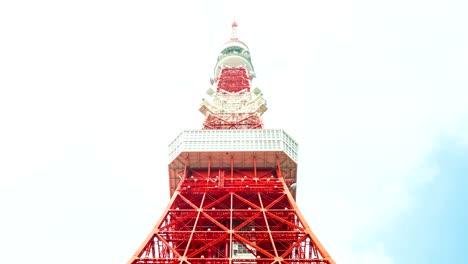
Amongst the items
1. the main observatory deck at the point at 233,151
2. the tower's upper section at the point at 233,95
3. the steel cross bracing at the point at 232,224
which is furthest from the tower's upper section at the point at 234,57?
the steel cross bracing at the point at 232,224

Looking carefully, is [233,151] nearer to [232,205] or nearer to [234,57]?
[232,205]

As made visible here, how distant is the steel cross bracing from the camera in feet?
79.7

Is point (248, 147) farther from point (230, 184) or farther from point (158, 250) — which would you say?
point (158, 250)

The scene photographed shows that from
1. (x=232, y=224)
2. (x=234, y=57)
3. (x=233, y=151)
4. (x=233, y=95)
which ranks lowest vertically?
(x=232, y=224)

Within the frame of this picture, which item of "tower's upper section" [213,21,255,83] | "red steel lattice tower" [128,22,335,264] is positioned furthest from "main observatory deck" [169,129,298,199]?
"tower's upper section" [213,21,255,83]

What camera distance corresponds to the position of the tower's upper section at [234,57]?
53616 millimetres

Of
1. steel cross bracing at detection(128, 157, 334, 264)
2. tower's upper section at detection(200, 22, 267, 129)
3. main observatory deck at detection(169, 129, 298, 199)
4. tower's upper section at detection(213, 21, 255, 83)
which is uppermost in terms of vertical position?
tower's upper section at detection(213, 21, 255, 83)

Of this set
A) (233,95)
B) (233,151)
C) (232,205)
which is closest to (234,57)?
(233,95)

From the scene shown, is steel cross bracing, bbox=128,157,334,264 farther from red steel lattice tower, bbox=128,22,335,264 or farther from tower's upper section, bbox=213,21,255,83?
tower's upper section, bbox=213,21,255,83

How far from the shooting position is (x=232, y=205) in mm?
29672

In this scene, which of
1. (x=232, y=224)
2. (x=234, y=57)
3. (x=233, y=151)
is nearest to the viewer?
(x=232, y=224)

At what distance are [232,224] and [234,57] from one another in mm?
28025

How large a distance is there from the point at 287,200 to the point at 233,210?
325cm

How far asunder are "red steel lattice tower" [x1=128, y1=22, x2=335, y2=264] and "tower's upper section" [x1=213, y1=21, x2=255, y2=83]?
19467 millimetres
